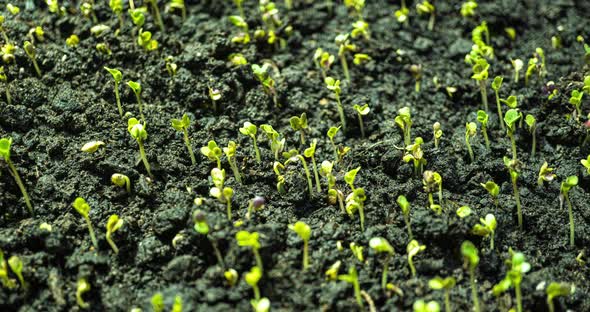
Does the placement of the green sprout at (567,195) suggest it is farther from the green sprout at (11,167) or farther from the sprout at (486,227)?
the green sprout at (11,167)

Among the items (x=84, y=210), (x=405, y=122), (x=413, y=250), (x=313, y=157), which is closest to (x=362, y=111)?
(x=405, y=122)

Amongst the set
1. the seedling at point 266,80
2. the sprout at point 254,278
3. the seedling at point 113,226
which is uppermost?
the seedling at point 266,80

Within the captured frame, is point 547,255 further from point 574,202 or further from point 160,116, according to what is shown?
point 160,116

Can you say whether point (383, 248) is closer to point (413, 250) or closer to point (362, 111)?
point (413, 250)

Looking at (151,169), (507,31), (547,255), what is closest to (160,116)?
(151,169)

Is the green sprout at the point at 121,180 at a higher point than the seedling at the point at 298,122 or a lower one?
lower

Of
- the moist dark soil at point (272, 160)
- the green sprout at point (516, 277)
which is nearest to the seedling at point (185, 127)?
the moist dark soil at point (272, 160)

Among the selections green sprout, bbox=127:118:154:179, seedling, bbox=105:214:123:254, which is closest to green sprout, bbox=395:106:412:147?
green sprout, bbox=127:118:154:179
